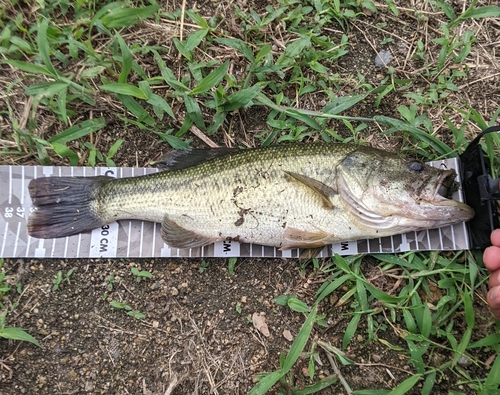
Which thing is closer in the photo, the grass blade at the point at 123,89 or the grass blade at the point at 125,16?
the grass blade at the point at 123,89

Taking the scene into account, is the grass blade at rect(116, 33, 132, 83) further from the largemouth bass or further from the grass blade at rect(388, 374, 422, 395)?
the grass blade at rect(388, 374, 422, 395)

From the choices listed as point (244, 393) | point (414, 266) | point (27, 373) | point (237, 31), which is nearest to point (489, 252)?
point (414, 266)

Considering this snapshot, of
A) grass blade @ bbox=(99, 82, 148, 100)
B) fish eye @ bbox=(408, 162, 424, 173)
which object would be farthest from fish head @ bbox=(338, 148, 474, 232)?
grass blade @ bbox=(99, 82, 148, 100)

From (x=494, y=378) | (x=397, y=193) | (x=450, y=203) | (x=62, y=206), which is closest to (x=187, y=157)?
(x=62, y=206)

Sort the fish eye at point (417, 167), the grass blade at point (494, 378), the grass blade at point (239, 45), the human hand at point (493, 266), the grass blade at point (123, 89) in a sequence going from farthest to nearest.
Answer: the grass blade at point (239, 45), the grass blade at point (123, 89), the fish eye at point (417, 167), the human hand at point (493, 266), the grass blade at point (494, 378)

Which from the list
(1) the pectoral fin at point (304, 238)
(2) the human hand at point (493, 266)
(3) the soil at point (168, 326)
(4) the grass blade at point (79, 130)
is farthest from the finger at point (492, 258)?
(4) the grass blade at point (79, 130)

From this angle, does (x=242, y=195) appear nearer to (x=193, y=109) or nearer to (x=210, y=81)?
(x=193, y=109)

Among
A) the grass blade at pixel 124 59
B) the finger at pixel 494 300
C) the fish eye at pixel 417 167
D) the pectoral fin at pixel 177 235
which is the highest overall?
the grass blade at pixel 124 59

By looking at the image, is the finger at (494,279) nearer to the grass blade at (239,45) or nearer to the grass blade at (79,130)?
the grass blade at (239,45)

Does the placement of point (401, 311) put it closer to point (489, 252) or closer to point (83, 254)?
point (489, 252)
